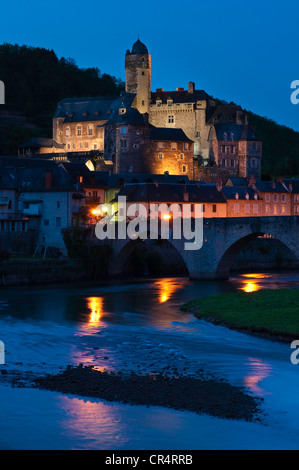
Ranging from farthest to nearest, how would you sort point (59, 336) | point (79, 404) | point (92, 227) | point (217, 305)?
point (92, 227) → point (217, 305) → point (59, 336) → point (79, 404)

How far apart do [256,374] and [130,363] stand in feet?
14.1

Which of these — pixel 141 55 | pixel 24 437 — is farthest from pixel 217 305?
pixel 141 55

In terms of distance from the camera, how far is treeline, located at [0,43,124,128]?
13050cm

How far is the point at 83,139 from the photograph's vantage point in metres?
98.1

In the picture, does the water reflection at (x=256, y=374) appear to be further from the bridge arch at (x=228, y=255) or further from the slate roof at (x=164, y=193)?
the slate roof at (x=164, y=193)

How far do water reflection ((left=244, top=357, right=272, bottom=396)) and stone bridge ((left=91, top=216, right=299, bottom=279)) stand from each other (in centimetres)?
2230

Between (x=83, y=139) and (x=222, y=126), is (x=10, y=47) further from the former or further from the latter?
(x=222, y=126)

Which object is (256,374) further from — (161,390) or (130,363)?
(130,363)

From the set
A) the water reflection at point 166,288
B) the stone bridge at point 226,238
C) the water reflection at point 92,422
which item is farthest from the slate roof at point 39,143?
the water reflection at point 92,422

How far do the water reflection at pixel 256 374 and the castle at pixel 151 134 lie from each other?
60799 millimetres

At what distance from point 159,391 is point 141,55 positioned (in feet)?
264

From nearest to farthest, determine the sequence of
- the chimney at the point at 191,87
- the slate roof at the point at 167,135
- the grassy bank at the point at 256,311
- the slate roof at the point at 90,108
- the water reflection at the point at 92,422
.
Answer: the water reflection at the point at 92,422, the grassy bank at the point at 256,311, the slate roof at the point at 167,135, the slate roof at the point at 90,108, the chimney at the point at 191,87

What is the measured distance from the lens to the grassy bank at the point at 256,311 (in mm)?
31828

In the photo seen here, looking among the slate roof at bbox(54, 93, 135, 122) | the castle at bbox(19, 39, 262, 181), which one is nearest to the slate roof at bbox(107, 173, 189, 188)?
the castle at bbox(19, 39, 262, 181)
